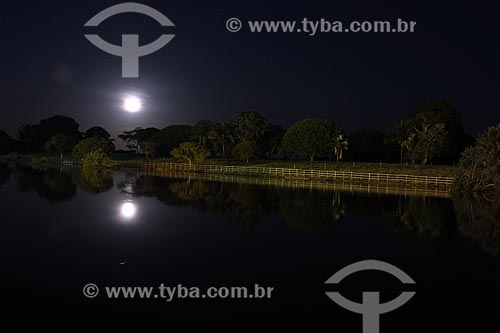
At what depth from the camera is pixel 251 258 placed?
12867mm

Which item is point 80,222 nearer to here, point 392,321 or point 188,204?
point 188,204

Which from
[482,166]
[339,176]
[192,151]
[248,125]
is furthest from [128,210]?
[248,125]

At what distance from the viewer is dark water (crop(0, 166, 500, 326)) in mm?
8656

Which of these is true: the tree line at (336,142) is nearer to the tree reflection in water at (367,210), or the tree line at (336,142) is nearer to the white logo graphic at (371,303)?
the tree reflection in water at (367,210)

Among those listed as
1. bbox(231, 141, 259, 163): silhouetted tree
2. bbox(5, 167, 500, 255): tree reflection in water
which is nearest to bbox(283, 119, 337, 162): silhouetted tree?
bbox(231, 141, 259, 163): silhouetted tree

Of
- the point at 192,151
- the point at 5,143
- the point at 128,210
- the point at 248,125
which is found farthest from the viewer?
the point at 5,143

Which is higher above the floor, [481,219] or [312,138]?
[312,138]

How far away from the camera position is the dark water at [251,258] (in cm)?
866

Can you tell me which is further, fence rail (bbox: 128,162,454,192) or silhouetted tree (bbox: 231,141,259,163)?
silhouetted tree (bbox: 231,141,259,163)

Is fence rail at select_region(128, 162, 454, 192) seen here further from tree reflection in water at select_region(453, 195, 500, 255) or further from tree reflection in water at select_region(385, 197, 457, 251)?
tree reflection in water at select_region(385, 197, 457, 251)

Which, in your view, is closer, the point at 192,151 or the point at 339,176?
the point at 339,176

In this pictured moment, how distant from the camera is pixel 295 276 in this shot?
11.2m

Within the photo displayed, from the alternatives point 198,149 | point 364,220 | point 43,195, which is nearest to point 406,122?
point 198,149

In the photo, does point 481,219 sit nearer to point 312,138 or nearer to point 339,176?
point 339,176
